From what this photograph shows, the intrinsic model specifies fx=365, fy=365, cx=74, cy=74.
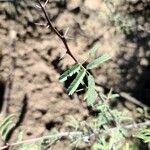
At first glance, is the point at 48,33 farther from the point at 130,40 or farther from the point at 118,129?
the point at 118,129

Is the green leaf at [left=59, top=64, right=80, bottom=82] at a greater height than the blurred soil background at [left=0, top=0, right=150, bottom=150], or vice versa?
the blurred soil background at [left=0, top=0, right=150, bottom=150]

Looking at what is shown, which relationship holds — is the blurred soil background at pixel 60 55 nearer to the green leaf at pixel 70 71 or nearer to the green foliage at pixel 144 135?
the green foliage at pixel 144 135

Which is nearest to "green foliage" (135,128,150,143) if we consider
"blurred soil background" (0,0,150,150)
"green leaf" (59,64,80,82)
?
"green leaf" (59,64,80,82)

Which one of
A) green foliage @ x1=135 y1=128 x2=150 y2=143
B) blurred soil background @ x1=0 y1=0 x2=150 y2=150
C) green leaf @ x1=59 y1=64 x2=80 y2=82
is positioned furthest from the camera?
blurred soil background @ x1=0 y1=0 x2=150 y2=150

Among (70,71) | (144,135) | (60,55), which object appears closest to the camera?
(70,71)

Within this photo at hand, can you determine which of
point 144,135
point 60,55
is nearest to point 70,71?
point 144,135

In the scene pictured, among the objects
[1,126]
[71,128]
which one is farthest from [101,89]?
[1,126]

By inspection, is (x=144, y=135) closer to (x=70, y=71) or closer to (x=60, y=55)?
(x=70, y=71)

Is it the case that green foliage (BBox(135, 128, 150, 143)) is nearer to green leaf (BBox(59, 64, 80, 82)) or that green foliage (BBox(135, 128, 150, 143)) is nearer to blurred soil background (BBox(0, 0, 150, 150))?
green leaf (BBox(59, 64, 80, 82))

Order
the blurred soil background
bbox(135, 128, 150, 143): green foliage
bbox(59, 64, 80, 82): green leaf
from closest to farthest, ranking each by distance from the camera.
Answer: bbox(59, 64, 80, 82): green leaf
bbox(135, 128, 150, 143): green foliage
the blurred soil background

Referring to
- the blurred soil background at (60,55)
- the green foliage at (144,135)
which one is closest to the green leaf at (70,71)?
the green foliage at (144,135)
